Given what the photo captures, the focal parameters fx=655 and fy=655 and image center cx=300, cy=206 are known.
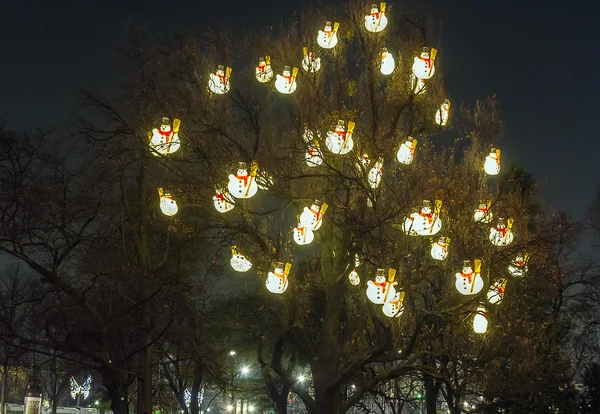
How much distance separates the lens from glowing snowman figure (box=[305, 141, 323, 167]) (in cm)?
1191

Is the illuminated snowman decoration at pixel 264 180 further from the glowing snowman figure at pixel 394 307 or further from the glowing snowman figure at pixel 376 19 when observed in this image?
the glowing snowman figure at pixel 376 19

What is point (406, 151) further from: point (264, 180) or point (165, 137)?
point (165, 137)

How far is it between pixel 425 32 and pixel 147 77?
5.60 metres

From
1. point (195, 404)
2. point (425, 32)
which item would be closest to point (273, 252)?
point (425, 32)

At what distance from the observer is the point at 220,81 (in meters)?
12.7

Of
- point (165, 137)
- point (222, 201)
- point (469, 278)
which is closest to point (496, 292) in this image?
point (469, 278)

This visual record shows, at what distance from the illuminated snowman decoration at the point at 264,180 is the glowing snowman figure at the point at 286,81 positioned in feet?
5.43

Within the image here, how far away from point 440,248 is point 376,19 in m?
4.60

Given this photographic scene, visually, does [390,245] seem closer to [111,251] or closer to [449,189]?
[449,189]

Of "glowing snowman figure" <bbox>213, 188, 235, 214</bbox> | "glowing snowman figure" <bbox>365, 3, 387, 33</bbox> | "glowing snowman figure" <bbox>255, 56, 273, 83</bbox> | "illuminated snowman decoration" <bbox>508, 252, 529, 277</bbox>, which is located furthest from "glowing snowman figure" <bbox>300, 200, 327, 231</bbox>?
"illuminated snowman decoration" <bbox>508, 252, 529, 277</bbox>

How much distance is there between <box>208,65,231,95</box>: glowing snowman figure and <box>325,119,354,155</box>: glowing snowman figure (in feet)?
8.26

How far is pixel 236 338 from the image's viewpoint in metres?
31.7

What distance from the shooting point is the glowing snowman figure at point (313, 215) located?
1181cm

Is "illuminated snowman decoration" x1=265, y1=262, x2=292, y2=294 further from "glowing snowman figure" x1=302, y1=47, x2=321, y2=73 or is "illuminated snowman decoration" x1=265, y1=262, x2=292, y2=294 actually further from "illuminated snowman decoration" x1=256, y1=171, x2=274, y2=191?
"glowing snowman figure" x1=302, y1=47, x2=321, y2=73
